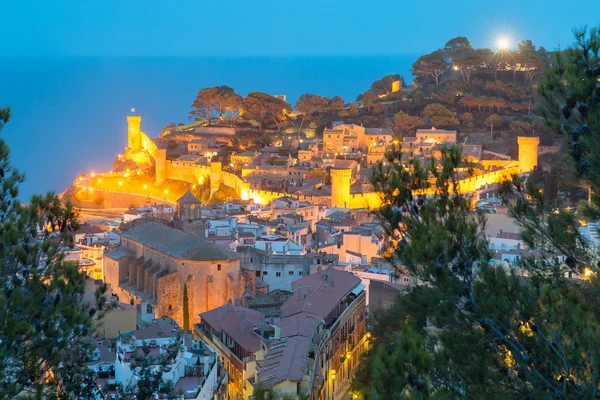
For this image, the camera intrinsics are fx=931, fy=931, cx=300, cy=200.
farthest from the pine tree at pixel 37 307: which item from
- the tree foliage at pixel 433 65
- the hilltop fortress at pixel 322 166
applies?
the tree foliage at pixel 433 65

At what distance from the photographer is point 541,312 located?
7004 millimetres

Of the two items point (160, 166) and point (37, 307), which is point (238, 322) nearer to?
point (37, 307)

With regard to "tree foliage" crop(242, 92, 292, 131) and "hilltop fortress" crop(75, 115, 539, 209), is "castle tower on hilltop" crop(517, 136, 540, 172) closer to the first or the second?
"hilltop fortress" crop(75, 115, 539, 209)

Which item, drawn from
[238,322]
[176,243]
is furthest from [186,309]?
[238,322]

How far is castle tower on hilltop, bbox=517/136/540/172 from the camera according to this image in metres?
33.2

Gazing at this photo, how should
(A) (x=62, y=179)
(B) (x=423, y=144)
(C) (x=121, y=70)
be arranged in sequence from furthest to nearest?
(C) (x=121, y=70) → (A) (x=62, y=179) → (B) (x=423, y=144)

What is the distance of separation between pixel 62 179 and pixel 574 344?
51.1m

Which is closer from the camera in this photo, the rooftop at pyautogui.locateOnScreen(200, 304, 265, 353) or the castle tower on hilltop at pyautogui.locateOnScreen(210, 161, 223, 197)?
the rooftop at pyautogui.locateOnScreen(200, 304, 265, 353)

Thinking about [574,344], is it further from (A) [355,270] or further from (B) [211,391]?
(A) [355,270]

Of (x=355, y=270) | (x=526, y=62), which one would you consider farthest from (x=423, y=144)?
(x=355, y=270)

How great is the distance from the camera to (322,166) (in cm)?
3481

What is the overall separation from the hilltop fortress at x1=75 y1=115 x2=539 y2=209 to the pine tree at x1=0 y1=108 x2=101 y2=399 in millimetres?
22517

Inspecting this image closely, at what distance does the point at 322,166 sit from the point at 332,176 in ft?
14.2

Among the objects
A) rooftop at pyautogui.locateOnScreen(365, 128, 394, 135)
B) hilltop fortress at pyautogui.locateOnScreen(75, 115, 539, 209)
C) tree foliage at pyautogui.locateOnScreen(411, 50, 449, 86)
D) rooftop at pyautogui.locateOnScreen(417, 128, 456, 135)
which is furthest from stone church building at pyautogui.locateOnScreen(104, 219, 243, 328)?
tree foliage at pyautogui.locateOnScreen(411, 50, 449, 86)
